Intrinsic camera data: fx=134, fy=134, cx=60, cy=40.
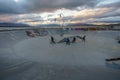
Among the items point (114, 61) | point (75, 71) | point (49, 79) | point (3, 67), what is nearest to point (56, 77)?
point (49, 79)

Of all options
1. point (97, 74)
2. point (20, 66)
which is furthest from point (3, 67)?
point (97, 74)

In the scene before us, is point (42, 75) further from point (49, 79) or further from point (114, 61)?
point (114, 61)

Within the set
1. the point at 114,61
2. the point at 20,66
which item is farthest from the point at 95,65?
the point at 20,66

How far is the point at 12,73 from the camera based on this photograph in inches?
328

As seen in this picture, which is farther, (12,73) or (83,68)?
(83,68)

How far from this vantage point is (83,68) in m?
9.13

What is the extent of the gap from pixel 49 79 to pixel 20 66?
324cm

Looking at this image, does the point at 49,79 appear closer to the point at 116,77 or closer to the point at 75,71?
the point at 75,71

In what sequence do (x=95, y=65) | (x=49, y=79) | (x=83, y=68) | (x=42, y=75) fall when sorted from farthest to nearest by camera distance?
(x=95, y=65) < (x=83, y=68) < (x=42, y=75) < (x=49, y=79)

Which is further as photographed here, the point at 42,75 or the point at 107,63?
the point at 107,63

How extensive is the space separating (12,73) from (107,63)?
21.9 feet

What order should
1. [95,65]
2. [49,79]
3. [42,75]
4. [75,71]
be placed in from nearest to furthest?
[49,79] → [42,75] → [75,71] → [95,65]

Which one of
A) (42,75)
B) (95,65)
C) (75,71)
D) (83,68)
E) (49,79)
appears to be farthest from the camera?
(95,65)

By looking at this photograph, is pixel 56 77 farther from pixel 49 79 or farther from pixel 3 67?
pixel 3 67
